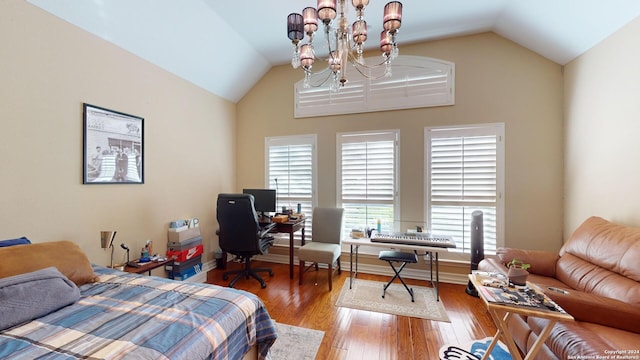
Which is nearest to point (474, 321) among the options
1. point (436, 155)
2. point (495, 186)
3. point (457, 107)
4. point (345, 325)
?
point (345, 325)

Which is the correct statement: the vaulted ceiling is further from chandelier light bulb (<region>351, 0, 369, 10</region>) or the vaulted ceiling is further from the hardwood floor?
the hardwood floor

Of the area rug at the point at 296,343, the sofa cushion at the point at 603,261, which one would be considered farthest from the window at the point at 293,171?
the sofa cushion at the point at 603,261

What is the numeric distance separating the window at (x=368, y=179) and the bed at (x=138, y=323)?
2288mm

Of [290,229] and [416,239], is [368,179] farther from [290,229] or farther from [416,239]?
[290,229]

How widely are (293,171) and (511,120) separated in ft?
10.1

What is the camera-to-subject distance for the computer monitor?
365 cm

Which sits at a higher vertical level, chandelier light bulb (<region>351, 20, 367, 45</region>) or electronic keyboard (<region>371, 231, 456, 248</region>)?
chandelier light bulb (<region>351, 20, 367, 45</region>)

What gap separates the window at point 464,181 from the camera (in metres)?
3.06

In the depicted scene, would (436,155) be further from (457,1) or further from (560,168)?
(457,1)

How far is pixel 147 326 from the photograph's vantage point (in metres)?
1.18

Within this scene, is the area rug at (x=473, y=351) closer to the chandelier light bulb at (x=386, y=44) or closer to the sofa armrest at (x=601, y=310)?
the sofa armrest at (x=601, y=310)

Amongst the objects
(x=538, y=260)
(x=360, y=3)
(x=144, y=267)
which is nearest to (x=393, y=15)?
(x=360, y=3)

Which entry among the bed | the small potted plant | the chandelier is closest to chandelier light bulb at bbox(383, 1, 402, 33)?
the chandelier

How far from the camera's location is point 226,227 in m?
3.03
